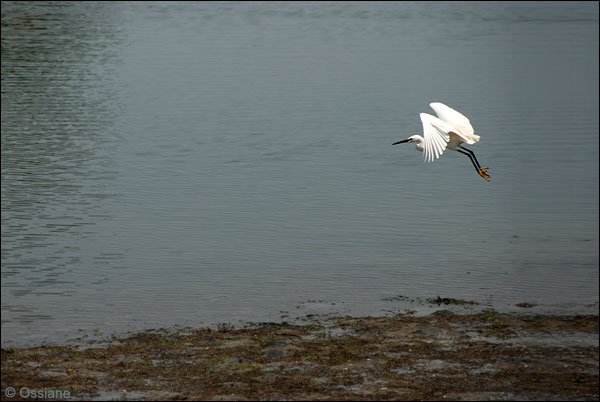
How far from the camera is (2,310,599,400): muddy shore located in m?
13.6

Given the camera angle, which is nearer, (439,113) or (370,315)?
(439,113)

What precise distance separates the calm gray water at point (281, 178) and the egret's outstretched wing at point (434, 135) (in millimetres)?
4402

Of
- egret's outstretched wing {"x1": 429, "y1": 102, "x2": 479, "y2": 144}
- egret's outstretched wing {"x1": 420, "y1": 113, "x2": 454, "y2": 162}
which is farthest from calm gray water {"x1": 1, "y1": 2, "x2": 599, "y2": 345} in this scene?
egret's outstretched wing {"x1": 420, "y1": 113, "x2": 454, "y2": 162}

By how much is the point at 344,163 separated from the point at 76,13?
39.5 meters

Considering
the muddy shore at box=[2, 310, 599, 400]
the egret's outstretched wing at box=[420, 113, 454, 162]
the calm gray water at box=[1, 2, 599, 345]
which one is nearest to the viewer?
the egret's outstretched wing at box=[420, 113, 454, 162]

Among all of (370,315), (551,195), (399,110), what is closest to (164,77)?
(399,110)

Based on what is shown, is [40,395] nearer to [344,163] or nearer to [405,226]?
[405,226]

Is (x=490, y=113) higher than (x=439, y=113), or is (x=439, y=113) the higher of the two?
(x=439, y=113)

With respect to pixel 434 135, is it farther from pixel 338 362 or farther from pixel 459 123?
pixel 338 362

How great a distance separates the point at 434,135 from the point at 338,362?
358 centimetres

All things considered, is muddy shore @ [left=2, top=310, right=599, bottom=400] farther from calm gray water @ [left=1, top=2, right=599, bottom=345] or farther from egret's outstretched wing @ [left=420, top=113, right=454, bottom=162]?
egret's outstretched wing @ [left=420, top=113, right=454, bottom=162]

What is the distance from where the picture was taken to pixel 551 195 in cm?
2673

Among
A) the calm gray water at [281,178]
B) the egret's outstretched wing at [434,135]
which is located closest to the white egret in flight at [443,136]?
the egret's outstretched wing at [434,135]

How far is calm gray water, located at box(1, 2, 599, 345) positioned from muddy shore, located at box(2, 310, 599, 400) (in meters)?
0.94
